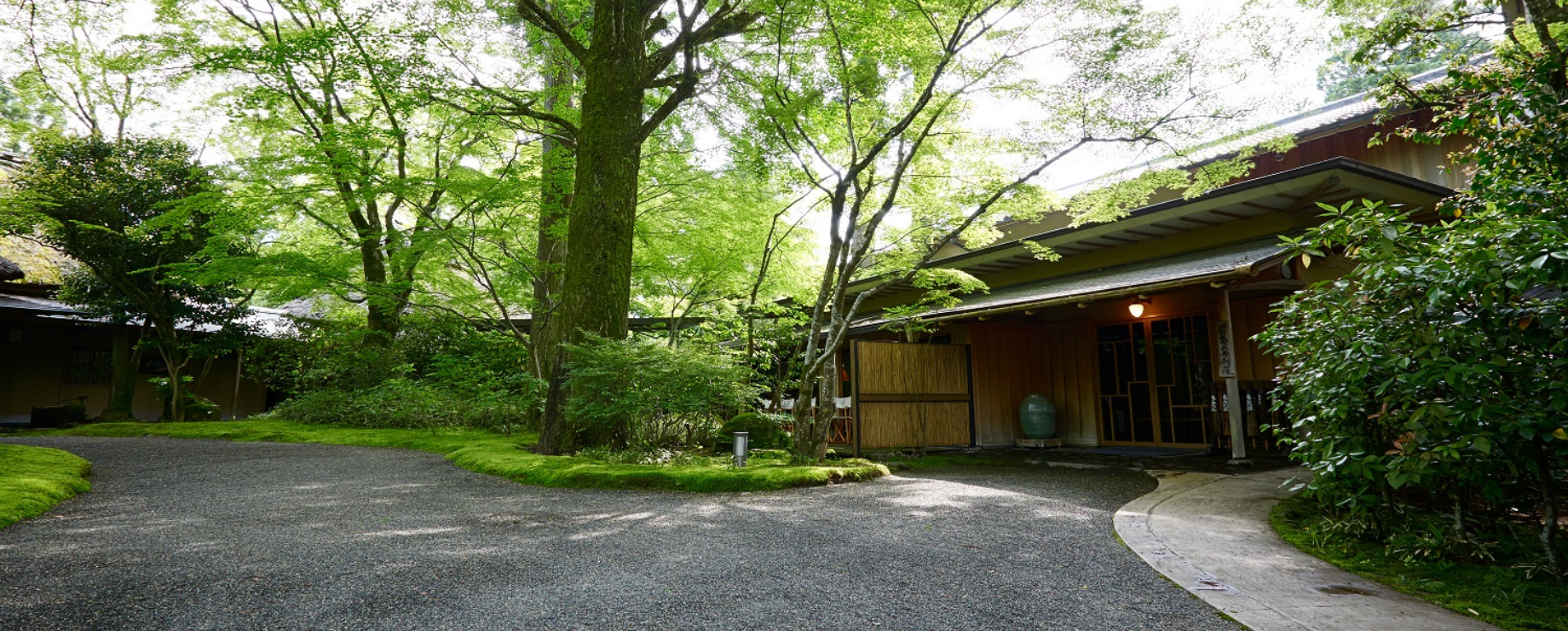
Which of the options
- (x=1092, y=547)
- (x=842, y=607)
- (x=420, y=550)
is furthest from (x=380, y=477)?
(x=1092, y=547)

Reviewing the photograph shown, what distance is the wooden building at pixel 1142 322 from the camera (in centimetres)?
805

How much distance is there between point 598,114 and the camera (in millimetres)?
8180

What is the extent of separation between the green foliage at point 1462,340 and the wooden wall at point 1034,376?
670cm

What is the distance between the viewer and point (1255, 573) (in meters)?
3.39

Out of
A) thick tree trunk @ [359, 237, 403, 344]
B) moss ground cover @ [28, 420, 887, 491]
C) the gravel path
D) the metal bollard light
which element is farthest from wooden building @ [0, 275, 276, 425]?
the metal bollard light

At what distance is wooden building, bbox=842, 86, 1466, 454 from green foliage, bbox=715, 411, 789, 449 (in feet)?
3.41

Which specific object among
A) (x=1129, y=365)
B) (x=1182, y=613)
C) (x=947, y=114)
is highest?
(x=947, y=114)

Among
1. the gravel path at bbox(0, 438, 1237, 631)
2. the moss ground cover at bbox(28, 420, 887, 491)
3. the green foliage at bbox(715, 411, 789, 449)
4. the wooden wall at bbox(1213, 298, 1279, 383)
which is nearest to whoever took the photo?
the gravel path at bbox(0, 438, 1237, 631)

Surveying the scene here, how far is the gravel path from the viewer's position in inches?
107

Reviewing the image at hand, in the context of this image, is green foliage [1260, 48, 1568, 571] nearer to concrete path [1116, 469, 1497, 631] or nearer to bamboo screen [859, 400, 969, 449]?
concrete path [1116, 469, 1497, 631]

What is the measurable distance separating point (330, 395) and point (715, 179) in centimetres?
809

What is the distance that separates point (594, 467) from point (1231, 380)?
6750mm

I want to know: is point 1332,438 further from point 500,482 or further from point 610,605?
point 500,482

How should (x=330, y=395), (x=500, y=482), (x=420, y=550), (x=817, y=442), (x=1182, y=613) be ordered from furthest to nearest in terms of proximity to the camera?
(x=330, y=395) < (x=817, y=442) < (x=500, y=482) < (x=420, y=550) < (x=1182, y=613)
